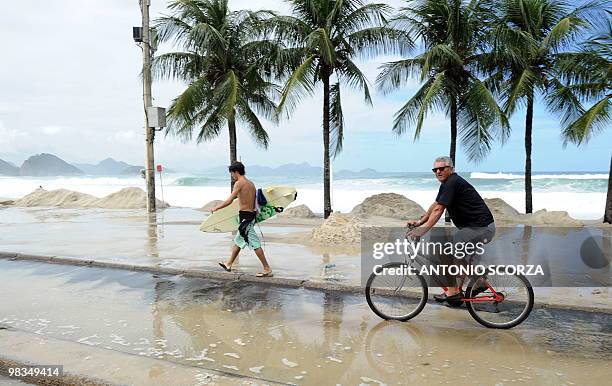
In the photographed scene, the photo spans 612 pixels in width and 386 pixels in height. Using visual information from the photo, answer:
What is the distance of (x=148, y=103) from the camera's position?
20.5 meters

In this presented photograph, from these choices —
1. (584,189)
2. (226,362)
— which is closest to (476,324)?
(226,362)

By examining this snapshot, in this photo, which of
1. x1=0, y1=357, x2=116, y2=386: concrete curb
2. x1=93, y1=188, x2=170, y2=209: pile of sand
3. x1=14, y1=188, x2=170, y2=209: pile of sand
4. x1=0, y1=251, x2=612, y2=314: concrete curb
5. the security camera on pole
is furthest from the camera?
x1=14, y1=188, x2=170, y2=209: pile of sand

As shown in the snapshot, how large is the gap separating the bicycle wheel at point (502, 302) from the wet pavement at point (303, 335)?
0.14m

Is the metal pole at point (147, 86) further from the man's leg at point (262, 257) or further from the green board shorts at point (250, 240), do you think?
the man's leg at point (262, 257)

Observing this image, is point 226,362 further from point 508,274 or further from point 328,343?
point 508,274

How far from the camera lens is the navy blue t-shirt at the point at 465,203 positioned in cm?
565

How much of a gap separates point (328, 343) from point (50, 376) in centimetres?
246

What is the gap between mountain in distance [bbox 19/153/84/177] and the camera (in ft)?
359

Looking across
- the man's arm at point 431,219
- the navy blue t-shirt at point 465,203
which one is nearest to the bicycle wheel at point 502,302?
the navy blue t-shirt at point 465,203

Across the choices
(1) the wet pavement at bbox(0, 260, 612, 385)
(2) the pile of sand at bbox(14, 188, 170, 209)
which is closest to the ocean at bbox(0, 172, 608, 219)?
(2) the pile of sand at bbox(14, 188, 170, 209)

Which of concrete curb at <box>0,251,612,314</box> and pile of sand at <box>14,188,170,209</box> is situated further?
pile of sand at <box>14,188,170,209</box>

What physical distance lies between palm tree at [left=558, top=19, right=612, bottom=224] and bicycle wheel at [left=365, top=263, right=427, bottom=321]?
11.7 meters

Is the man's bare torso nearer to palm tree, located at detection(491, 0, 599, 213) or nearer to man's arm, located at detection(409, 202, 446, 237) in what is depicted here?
man's arm, located at detection(409, 202, 446, 237)

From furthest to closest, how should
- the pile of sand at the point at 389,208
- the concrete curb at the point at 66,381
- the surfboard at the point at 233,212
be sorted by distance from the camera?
1. the pile of sand at the point at 389,208
2. the surfboard at the point at 233,212
3. the concrete curb at the point at 66,381
